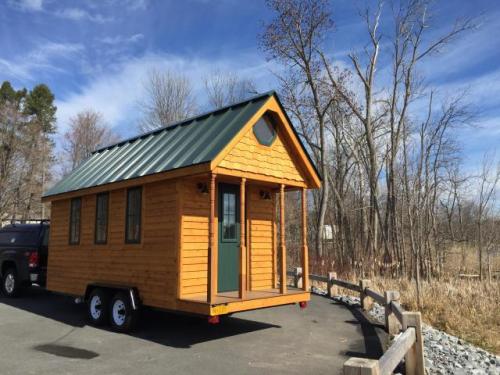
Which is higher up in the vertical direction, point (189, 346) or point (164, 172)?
point (164, 172)

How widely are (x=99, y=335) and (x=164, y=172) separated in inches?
137

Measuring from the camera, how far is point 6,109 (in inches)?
1379

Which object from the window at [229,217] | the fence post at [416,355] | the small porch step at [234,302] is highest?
the window at [229,217]

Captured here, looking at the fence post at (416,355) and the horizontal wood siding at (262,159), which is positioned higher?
the horizontal wood siding at (262,159)

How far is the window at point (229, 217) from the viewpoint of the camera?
9695 millimetres

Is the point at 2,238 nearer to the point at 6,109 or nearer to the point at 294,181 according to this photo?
the point at 294,181

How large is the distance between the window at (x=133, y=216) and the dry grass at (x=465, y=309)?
696 centimetres

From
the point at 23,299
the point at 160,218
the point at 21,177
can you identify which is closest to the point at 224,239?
the point at 160,218

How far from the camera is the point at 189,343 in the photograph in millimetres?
8031

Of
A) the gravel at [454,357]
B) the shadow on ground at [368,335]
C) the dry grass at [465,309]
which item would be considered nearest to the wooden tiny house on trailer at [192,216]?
the shadow on ground at [368,335]

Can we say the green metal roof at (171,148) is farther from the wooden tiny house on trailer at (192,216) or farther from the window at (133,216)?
the window at (133,216)

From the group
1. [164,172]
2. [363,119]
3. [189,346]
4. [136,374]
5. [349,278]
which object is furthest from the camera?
[363,119]

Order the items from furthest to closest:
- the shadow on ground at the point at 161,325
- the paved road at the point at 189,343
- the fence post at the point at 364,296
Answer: the fence post at the point at 364,296, the shadow on ground at the point at 161,325, the paved road at the point at 189,343

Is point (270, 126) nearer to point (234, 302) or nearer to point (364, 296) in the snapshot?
point (234, 302)
